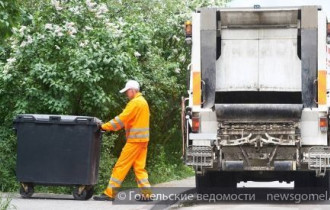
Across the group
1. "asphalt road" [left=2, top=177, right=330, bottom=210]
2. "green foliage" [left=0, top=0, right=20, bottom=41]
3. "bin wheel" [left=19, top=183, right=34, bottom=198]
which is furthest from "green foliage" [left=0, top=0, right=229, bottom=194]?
"green foliage" [left=0, top=0, right=20, bottom=41]

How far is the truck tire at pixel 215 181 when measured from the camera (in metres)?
13.6

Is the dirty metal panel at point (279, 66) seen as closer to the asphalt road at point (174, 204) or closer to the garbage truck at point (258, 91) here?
the garbage truck at point (258, 91)

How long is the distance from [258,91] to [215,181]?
1.71 meters

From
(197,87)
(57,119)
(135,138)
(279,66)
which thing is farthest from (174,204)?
(279,66)

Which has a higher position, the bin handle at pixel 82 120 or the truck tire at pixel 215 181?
the bin handle at pixel 82 120

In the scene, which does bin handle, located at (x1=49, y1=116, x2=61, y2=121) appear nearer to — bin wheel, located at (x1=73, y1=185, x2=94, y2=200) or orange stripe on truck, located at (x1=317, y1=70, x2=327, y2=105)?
bin wheel, located at (x1=73, y1=185, x2=94, y2=200)

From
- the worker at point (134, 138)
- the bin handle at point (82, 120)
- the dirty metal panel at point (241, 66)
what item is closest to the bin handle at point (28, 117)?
the bin handle at point (82, 120)

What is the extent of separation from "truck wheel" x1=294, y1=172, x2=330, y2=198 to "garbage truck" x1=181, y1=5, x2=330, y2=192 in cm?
6

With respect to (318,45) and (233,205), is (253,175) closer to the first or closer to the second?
(233,205)

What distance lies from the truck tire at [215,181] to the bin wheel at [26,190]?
2.48 meters

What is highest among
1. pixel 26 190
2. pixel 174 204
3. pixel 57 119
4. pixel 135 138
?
pixel 57 119

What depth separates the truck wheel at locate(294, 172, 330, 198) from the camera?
13516 millimetres

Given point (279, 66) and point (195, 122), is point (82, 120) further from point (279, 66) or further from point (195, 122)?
point (279, 66)

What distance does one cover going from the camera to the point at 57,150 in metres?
12.2
